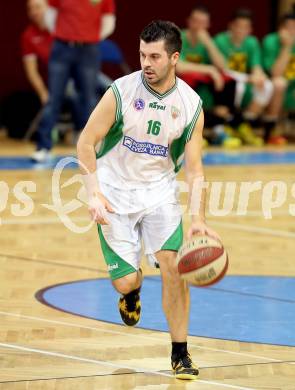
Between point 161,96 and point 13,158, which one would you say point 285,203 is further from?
point 161,96

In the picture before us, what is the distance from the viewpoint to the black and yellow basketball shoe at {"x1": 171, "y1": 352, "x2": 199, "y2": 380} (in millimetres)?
6172

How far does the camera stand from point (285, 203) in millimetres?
12695

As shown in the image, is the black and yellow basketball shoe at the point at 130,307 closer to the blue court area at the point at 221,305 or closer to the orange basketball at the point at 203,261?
the blue court area at the point at 221,305

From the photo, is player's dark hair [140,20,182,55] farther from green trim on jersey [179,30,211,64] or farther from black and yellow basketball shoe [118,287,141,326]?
green trim on jersey [179,30,211,64]

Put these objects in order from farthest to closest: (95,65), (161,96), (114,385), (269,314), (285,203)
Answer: (95,65) < (285,203) < (269,314) < (161,96) < (114,385)

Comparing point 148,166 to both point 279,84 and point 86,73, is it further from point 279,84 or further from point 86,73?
point 279,84

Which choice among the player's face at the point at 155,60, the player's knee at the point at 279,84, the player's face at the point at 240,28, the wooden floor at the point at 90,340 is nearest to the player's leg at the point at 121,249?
the wooden floor at the point at 90,340

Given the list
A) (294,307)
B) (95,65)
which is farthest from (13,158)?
(294,307)

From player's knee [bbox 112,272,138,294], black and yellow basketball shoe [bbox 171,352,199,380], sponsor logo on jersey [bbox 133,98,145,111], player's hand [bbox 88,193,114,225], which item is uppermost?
sponsor logo on jersey [bbox 133,98,145,111]

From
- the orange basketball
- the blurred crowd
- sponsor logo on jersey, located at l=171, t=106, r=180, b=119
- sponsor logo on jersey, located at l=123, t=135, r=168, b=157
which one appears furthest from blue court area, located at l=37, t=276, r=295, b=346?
the blurred crowd

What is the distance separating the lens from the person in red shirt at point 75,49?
14.7 metres

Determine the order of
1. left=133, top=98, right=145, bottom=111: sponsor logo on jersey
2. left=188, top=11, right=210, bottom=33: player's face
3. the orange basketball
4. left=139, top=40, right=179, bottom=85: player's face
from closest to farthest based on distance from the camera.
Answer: the orange basketball, left=139, top=40, right=179, bottom=85: player's face, left=133, top=98, right=145, bottom=111: sponsor logo on jersey, left=188, top=11, right=210, bottom=33: player's face

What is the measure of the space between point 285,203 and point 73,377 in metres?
6.89

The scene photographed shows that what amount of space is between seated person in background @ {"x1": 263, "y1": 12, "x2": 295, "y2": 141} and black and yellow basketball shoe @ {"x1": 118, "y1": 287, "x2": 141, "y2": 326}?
11.5 meters
